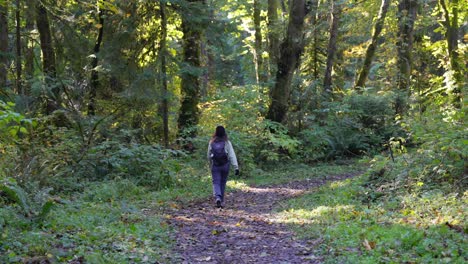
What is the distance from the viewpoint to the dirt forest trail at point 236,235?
6898 mm

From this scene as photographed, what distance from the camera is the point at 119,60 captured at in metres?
19.3

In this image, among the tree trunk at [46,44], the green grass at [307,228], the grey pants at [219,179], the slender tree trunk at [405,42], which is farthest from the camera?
the slender tree trunk at [405,42]

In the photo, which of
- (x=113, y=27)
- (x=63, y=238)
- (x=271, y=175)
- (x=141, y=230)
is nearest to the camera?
(x=63, y=238)

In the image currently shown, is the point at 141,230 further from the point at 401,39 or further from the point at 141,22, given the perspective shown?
the point at 401,39

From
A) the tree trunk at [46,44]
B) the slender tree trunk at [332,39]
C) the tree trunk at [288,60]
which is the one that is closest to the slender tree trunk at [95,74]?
the tree trunk at [46,44]

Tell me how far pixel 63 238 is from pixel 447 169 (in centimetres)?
747

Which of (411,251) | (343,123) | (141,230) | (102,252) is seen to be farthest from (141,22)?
(411,251)

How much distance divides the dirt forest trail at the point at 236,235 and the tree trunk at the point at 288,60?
7891mm

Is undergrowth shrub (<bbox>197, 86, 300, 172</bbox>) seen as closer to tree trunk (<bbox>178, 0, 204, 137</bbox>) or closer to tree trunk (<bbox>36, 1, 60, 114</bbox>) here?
tree trunk (<bbox>178, 0, 204, 137</bbox>)

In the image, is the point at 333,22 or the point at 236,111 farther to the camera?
the point at 333,22

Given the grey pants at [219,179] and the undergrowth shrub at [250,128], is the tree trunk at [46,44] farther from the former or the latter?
the grey pants at [219,179]

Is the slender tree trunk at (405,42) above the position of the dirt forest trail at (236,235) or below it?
above

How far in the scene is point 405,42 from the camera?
79.4 feet

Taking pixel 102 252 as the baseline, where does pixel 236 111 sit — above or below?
above
